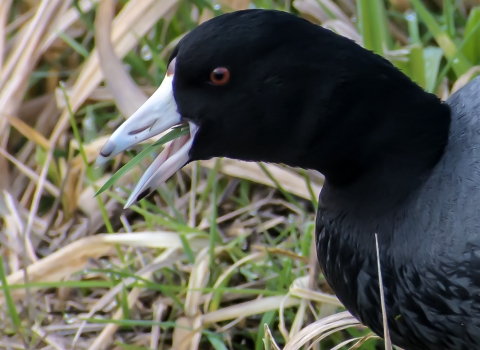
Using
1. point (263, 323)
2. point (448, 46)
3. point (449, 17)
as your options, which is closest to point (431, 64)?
point (448, 46)

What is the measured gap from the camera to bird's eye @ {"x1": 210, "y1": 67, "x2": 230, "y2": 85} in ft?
3.18

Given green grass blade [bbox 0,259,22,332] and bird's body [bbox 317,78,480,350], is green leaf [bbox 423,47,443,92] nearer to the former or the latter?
bird's body [bbox 317,78,480,350]

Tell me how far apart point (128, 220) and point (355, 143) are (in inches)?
29.4

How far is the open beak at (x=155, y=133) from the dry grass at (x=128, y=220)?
30cm

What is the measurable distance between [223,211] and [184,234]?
0.81ft

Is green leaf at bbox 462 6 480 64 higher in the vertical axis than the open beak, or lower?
higher

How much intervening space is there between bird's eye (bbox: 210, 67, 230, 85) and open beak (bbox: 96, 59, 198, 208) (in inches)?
2.5

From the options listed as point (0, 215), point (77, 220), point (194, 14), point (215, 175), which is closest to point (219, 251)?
point (215, 175)

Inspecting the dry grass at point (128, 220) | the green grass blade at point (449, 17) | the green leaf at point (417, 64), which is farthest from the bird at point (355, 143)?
the green grass blade at point (449, 17)

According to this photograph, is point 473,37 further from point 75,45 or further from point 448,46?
point 75,45

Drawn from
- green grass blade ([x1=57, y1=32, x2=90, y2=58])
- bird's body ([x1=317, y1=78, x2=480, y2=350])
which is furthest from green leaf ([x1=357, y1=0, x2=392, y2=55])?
green grass blade ([x1=57, y1=32, x2=90, y2=58])

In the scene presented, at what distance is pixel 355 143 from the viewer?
40.7 inches

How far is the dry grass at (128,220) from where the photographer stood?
135 centimetres

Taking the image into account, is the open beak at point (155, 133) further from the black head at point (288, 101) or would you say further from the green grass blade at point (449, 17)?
the green grass blade at point (449, 17)
